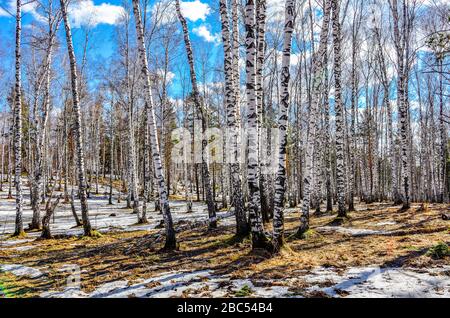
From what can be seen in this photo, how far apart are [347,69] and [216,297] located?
22.8m

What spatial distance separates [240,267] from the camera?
6312 millimetres

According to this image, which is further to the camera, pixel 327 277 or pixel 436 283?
pixel 327 277

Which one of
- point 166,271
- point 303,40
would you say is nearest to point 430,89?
point 303,40

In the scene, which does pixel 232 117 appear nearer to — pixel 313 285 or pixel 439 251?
pixel 313 285

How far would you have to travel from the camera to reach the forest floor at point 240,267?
4961 mm

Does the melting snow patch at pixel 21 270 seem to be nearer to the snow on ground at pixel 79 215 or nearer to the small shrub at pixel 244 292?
the snow on ground at pixel 79 215

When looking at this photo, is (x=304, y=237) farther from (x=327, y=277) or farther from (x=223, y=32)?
(x=223, y=32)

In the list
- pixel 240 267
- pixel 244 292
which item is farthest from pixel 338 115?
pixel 244 292

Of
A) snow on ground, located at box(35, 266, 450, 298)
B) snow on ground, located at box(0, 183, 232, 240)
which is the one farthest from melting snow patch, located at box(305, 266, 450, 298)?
snow on ground, located at box(0, 183, 232, 240)

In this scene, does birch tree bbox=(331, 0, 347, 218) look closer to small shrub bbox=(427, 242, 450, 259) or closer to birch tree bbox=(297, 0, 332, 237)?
birch tree bbox=(297, 0, 332, 237)

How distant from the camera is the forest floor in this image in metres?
4.96

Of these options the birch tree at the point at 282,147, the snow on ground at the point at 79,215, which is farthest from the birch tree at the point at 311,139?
the snow on ground at the point at 79,215

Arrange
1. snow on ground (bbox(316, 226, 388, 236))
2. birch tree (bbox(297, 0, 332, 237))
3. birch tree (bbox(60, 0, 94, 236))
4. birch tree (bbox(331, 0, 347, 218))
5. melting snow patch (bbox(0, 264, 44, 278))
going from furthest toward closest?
1. birch tree (bbox(331, 0, 347, 218))
2. birch tree (bbox(60, 0, 94, 236))
3. snow on ground (bbox(316, 226, 388, 236))
4. birch tree (bbox(297, 0, 332, 237))
5. melting snow patch (bbox(0, 264, 44, 278))
